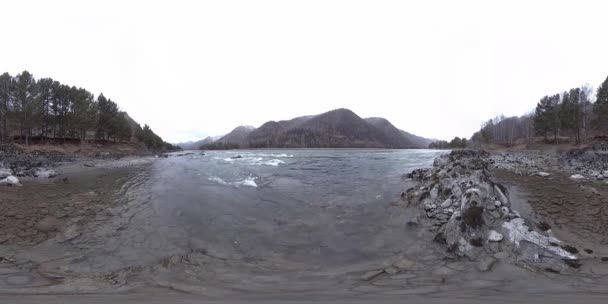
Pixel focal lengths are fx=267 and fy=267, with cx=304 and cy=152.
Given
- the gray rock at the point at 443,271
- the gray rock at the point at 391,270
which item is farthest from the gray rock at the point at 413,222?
the gray rock at the point at 391,270

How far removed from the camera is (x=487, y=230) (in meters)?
7.68

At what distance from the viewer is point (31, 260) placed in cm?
675

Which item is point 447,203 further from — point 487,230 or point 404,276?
point 404,276

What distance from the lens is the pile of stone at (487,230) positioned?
21.5ft

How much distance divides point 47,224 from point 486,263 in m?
13.6

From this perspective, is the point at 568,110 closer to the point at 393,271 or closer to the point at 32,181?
the point at 393,271

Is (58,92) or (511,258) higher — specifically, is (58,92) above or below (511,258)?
above

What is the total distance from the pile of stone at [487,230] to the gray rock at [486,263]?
2cm

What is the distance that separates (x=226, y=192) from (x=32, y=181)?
42.9 feet

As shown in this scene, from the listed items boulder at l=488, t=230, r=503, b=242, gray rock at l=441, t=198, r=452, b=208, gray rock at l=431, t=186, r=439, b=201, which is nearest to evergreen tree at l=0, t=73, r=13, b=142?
gray rock at l=431, t=186, r=439, b=201

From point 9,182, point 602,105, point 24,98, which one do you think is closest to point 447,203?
point 9,182

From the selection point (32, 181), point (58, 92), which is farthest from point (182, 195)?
point (58, 92)

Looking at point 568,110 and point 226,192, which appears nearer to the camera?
point 226,192

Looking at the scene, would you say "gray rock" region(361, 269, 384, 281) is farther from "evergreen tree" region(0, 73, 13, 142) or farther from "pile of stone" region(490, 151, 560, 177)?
"evergreen tree" region(0, 73, 13, 142)
